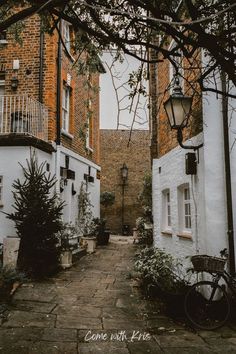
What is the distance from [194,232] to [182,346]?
2.74 m

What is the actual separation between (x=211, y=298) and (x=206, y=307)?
0.24 m

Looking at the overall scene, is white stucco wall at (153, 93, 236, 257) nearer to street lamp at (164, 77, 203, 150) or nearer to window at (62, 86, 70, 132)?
street lamp at (164, 77, 203, 150)

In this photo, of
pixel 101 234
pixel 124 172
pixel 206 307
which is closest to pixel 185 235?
pixel 206 307

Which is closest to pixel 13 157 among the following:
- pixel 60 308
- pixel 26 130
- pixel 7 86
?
pixel 26 130

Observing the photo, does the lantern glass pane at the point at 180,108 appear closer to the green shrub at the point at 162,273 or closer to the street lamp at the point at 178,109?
the street lamp at the point at 178,109

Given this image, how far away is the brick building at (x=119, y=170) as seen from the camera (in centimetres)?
2333

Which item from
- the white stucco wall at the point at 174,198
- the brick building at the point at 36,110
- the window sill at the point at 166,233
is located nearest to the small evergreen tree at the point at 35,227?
the brick building at the point at 36,110

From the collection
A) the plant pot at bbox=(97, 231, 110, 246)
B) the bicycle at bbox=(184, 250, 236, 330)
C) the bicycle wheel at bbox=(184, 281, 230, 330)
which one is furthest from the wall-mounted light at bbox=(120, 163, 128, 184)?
the bicycle wheel at bbox=(184, 281, 230, 330)

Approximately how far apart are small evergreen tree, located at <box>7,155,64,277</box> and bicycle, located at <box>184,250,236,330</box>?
4222mm

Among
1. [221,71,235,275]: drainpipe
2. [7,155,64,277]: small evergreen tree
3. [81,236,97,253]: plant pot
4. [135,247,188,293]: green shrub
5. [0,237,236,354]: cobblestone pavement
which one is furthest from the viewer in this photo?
[81,236,97,253]: plant pot

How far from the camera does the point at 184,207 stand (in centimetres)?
831

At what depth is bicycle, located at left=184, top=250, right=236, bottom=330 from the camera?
5434 millimetres

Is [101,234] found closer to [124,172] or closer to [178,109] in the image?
[124,172]

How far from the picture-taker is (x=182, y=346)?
469cm
